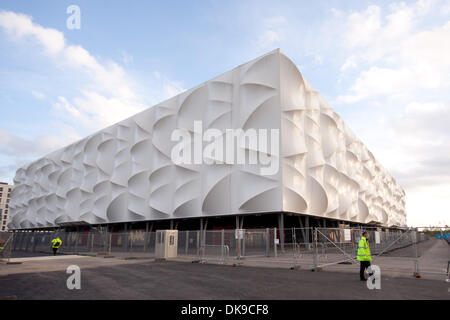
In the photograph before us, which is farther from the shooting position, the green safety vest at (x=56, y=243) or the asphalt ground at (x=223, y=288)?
the green safety vest at (x=56, y=243)

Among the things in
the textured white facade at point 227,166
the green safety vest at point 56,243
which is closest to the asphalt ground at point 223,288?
the green safety vest at point 56,243

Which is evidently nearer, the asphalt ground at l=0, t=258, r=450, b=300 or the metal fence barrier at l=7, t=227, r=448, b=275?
the asphalt ground at l=0, t=258, r=450, b=300

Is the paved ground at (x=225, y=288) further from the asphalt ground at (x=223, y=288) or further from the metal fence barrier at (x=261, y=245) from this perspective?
the metal fence barrier at (x=261, y=245)

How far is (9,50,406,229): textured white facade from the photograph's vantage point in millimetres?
31875

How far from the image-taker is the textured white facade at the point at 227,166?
31.9 metres

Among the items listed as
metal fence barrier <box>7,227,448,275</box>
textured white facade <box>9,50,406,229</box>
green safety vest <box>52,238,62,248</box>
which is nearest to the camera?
metal fence barrier <box>7,227,448,275</box>

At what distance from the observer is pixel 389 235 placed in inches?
1268

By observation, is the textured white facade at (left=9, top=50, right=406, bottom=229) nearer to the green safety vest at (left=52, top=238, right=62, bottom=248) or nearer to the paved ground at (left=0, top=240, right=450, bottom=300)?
the green safety vest at (left=52, top=238, right=62, bottom=248)

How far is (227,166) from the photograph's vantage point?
111 ft

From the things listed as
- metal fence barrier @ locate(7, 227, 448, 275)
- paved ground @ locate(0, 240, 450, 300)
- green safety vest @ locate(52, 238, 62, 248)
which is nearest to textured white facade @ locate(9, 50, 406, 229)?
metal fence barrier @ locate(7, 227, 448, 275)

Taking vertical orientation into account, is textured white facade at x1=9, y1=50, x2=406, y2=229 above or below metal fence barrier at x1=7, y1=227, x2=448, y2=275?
above

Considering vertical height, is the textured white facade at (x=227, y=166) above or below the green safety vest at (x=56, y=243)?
above

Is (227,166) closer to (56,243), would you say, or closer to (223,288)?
(56,243)

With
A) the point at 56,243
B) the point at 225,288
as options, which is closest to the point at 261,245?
the point at 225,288
